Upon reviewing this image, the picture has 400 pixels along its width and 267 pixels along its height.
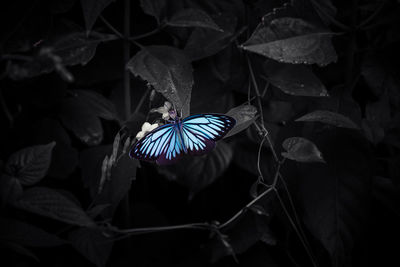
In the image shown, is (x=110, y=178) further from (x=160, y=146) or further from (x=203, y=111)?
(x=203, y=111)

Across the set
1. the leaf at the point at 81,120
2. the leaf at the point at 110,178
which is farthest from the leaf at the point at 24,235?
the leaf at the point at 81,120

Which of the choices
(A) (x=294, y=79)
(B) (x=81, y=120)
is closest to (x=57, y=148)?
(B) (x=81, y=120)

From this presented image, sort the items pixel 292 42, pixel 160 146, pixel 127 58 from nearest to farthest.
→ pixel 160 146, pixel 292 42, pixel 127 58

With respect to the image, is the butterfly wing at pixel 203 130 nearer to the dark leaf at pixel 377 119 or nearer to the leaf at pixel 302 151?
the leaf at pixel 302 151

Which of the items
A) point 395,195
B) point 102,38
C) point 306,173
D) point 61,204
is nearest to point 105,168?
point 61,204

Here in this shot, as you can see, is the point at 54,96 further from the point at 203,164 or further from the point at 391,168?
the point at 391,168

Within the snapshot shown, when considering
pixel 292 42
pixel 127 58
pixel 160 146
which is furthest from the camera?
pixel 127 58
